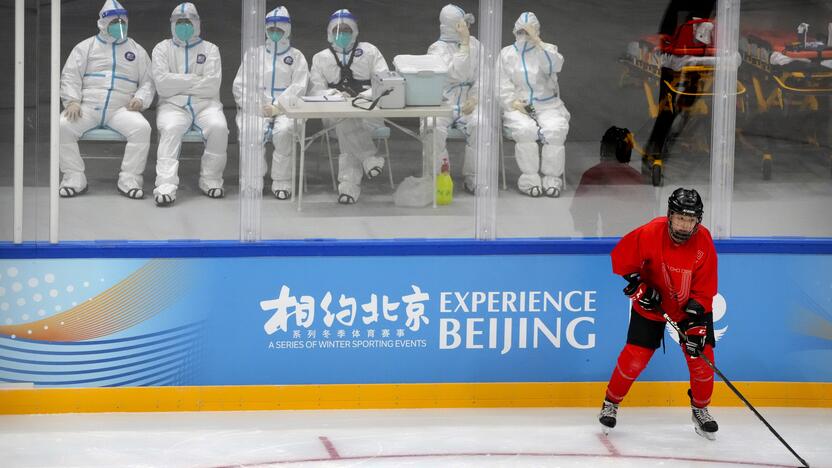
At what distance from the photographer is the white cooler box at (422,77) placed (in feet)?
19.1

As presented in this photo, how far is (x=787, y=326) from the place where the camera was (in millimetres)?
6059

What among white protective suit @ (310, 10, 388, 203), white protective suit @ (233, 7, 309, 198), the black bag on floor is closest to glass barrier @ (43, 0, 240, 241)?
white protective suit @ (233, 7, 309, 198)

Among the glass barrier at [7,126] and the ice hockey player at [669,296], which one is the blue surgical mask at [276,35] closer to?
the glass barrier at [7,126]

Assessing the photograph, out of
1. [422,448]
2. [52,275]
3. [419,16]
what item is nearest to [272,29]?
[419,16]

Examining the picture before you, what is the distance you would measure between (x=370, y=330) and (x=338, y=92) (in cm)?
106

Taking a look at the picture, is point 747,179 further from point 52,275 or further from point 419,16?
point 52,275

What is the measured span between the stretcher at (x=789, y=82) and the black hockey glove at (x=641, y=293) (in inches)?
38.3

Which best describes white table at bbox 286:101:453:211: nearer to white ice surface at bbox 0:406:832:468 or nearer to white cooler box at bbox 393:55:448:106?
white cooler box at bbox 393:55:448:106

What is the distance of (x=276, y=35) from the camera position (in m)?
5.78

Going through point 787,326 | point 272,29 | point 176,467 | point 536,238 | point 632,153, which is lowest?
point 176,467

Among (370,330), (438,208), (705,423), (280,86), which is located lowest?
(705,423)

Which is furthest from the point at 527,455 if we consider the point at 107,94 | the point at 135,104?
the point at 107,94

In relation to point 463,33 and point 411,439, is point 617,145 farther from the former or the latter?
point 411,439

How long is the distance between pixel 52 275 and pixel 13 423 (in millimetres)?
653
